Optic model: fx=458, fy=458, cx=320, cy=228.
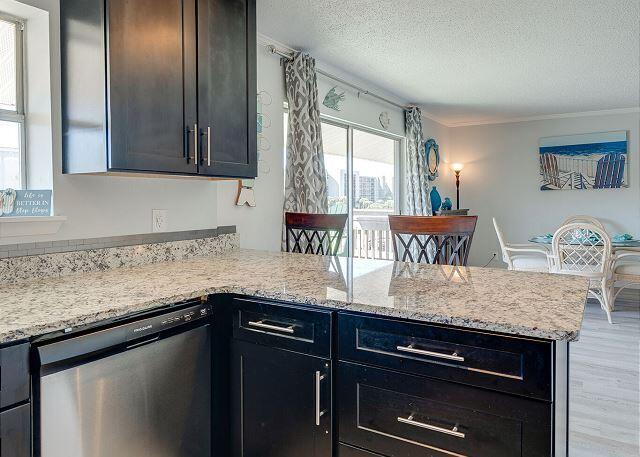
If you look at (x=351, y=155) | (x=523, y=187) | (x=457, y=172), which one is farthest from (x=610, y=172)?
(x=351, y=155)

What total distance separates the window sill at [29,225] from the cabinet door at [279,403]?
2.81 ft

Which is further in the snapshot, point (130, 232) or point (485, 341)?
point (130, 232)

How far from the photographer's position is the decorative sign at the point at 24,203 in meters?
1.68

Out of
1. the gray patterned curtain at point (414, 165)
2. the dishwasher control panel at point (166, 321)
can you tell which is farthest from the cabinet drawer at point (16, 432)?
the gray patterned curtain at point (414, 165)

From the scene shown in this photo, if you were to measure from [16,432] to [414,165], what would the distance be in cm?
497

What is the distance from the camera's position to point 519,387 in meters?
1.09

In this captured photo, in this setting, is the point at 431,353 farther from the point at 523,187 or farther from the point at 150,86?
the point at 523,187

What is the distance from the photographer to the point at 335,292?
1465mm

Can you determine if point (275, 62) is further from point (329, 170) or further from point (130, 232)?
point (130, 232)

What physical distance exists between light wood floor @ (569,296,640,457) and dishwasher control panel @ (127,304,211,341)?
1.82 metres

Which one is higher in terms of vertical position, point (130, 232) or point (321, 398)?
point (130, 232)

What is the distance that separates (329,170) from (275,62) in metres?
1.25

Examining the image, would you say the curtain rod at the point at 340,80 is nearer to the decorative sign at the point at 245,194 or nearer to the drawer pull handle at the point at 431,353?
the decorative sign at the point at 245,194

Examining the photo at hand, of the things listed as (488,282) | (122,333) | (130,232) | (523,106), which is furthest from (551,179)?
(122,333)
